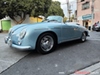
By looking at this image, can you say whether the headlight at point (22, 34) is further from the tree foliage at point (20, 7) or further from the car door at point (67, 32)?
the tree foliage at point (20, 7)

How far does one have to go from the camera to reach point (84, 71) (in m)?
3.10

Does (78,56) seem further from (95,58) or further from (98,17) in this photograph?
(98,17)

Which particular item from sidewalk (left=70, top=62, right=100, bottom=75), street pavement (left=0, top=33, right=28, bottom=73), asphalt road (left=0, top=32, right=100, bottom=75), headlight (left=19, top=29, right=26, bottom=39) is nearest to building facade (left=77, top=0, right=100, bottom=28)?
asphalt road (left=0, top=32, right=100, bottom=75)

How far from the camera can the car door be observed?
477 cm

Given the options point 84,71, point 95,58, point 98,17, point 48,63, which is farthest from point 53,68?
point 98,17

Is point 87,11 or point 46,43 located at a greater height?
point 87,11

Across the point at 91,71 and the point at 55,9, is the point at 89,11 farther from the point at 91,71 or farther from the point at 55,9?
the point at 91,71

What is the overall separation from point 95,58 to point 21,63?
2.11m

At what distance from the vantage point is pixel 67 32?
489cm

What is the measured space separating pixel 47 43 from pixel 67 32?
0.94m

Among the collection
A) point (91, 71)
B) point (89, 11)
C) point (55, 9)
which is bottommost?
point (91, 71)

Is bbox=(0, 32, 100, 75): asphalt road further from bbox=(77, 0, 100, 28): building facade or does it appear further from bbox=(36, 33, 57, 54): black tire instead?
bbox=(77, 0, 100, 28): building facade

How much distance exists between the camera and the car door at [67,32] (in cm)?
477

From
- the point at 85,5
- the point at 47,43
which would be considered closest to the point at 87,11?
the point at 85,5
